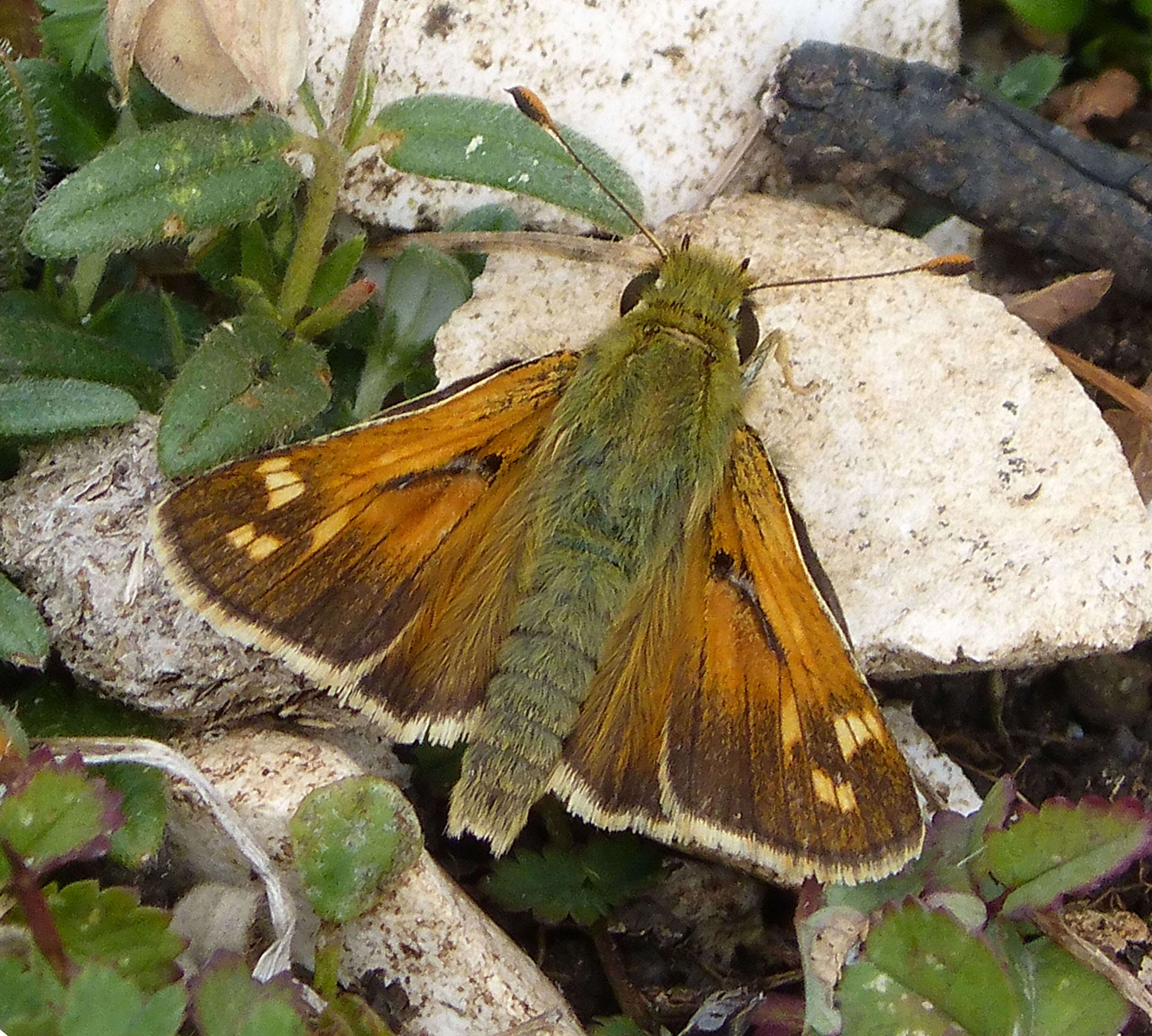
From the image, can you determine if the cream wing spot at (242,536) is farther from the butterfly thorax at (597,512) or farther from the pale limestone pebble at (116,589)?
the butterfly thorax at (597,512)

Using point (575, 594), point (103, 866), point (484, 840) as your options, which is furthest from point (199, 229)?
point (484, 840)

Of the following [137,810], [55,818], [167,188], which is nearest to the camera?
[55,818]

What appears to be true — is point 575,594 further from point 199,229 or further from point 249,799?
point 199,229

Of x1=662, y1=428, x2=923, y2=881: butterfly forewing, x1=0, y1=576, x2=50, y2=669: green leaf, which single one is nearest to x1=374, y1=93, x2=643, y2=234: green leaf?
x1=662, y1=428, x2=923, y2=881: butterfly forewing

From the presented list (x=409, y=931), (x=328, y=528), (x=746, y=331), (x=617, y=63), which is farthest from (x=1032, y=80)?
(x=409, y=931)

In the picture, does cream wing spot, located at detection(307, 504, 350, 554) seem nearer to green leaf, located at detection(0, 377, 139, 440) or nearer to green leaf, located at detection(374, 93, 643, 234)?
green leaf, located at detection(0, 377, 139, 440)

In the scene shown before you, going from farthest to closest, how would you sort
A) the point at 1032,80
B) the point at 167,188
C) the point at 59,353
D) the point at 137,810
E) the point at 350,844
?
the point at 1032,80 < the point at 59,353 < the point at 167,188 < the point at 137,810 < the point at 350,844

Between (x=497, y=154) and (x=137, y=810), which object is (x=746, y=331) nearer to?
(x=497, y=154)
